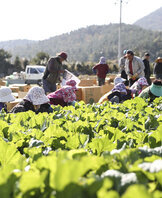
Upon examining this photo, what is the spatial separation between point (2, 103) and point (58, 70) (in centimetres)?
239

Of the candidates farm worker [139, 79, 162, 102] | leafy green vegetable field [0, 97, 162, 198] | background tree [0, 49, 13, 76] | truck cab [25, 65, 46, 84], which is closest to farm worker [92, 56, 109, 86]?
farm worker [139, 79, 162, 102]

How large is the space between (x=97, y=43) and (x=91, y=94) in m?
155

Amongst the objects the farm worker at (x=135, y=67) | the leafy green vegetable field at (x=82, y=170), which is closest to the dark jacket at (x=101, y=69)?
the farm worker at (x=135, y=67)

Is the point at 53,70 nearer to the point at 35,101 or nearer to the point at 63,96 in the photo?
the point at 63,96

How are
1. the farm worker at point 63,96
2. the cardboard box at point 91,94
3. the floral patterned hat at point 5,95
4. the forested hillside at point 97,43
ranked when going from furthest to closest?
the forested hillside at point 97,43 → the cardboard box at point 91,94 → the farm worker at point 63,96 → the floral patterned hat at point 5,95

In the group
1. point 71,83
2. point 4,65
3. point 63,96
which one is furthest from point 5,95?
point 4,65

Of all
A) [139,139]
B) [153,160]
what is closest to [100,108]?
[139,139]

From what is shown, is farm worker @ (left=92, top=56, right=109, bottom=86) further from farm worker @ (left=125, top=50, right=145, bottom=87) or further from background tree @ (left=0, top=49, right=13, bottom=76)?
background tree @ (left=0, top=49, right=13, bottom=76)

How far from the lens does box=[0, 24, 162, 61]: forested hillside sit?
127 meters

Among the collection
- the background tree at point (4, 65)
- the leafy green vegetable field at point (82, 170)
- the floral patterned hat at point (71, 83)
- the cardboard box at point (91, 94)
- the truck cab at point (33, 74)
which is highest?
the leafy green vegetable field at point (82, 170)

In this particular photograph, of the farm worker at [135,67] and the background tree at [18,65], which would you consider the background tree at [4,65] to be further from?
the farm worker at [135,67]

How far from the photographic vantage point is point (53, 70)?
7281mm

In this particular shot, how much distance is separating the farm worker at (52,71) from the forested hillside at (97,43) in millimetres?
102844

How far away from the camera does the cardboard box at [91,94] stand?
8.98 m
